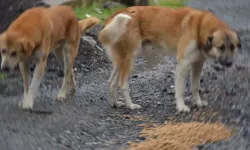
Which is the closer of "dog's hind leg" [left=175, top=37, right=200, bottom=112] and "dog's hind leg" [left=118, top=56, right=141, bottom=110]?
"dog's hind leg" [left=175, top=37, right=200, bottom=112]

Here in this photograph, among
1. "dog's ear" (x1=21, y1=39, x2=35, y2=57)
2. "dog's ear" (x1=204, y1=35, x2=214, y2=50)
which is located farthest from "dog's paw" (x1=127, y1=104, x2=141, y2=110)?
"dog's ear" (x1=21, y1=39, x2=35, y2=57)

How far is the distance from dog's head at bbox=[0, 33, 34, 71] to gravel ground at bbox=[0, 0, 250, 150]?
75cm

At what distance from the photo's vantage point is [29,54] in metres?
9.16

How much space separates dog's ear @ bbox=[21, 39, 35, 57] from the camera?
8984 millimetres

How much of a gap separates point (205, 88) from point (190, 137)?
3336 millimetres

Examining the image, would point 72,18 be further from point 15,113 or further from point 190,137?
point 190,137

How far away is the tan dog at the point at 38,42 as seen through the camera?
9031mm

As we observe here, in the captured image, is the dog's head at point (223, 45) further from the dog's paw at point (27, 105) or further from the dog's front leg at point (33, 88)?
the dog's paw at point (27, 105)

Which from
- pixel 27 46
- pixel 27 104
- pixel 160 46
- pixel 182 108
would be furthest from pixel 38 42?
pixel 182 108

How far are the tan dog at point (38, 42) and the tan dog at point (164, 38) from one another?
2.76 ft

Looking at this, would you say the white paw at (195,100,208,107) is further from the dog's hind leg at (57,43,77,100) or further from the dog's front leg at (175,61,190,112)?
the dog's hind leg at (57,43,77,100)

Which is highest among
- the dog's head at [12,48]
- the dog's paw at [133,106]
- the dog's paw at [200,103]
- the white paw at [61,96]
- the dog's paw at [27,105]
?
the dog's head at [12,48]

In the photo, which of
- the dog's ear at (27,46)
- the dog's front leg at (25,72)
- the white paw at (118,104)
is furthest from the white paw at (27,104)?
the white paw at (118,104)

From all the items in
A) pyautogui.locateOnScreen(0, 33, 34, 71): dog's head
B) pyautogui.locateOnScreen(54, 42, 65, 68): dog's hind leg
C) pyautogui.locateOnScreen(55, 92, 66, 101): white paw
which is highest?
pyautogui.locateOnScreen(0, 33, 34, 71): dog's head
